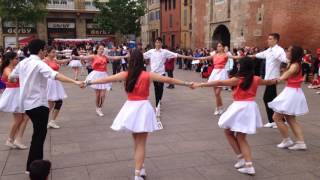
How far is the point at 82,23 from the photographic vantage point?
50.7m

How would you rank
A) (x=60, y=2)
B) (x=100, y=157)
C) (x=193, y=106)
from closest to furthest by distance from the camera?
(x=100, y=157)
(x=193, y=106)
(x=60, y=2)

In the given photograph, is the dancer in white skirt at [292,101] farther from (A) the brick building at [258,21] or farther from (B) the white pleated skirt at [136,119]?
(A) the brick building at [258,21]

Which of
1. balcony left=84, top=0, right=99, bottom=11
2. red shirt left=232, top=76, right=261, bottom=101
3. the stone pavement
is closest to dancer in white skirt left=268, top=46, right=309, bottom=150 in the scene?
the stone pavement

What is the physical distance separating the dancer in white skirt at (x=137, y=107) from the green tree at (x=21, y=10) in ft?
99.3

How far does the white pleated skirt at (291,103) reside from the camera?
20.7 feet

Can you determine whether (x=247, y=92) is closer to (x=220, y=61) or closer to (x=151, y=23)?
(x=220, y=61)

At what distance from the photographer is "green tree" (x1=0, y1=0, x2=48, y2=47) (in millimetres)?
31703

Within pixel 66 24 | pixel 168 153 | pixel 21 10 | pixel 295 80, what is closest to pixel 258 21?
pixel 295 80

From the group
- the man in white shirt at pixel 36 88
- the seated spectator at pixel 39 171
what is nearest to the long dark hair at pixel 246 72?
the man in white shirt at pixel 36 88

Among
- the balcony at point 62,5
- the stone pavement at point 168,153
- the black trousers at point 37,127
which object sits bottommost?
the stone pavement at point 168,153

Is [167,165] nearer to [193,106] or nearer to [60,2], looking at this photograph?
[193,106]

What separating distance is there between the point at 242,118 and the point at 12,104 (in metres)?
4.10

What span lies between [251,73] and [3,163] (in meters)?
4.20

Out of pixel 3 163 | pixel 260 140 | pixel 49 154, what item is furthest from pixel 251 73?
pixel 3 163
